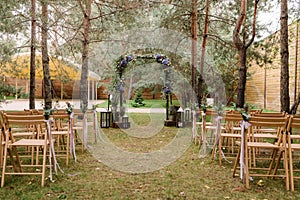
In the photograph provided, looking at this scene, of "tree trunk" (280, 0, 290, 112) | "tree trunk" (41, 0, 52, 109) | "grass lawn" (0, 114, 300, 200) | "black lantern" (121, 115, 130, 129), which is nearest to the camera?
"grass lawn" (0, 114, 300, 200)

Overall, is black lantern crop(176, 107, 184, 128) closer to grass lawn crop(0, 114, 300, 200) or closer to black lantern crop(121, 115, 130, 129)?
black lantern crop(121, 115, 130, 129)

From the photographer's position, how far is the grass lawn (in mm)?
3332

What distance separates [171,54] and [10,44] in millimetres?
6401

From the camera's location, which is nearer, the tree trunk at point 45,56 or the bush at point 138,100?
the tree trunk at point 45,56

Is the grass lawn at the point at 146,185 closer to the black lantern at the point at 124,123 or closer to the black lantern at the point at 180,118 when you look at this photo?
the black lantern at the point at 124,123

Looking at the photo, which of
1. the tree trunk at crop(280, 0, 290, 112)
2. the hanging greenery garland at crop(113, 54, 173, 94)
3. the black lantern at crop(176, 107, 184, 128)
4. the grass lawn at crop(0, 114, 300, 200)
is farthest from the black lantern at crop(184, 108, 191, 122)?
the grass lawn at crop(0, 114, 300, 200)

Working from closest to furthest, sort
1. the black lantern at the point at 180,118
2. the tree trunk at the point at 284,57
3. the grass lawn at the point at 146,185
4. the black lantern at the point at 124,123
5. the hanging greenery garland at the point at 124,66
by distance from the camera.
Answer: the grass lawn at the point at 146,185 → the tree trunk at the point at 284,57 → the black lantern at the point at 124,123 → the hanging greenery garland at the point at 124,66 → the black lantern at the point at 180,118

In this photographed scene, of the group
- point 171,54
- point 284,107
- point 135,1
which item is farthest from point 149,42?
point 284,107

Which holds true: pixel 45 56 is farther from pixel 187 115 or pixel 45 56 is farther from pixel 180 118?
pixel 187 115

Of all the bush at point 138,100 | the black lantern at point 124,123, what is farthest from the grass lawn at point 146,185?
the bush at point 138,100

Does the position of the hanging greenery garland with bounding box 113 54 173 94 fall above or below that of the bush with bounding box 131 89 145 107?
above

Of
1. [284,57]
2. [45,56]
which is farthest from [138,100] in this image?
[284,57]

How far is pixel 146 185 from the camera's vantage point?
12.1 feet

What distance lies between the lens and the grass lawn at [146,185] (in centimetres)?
333
